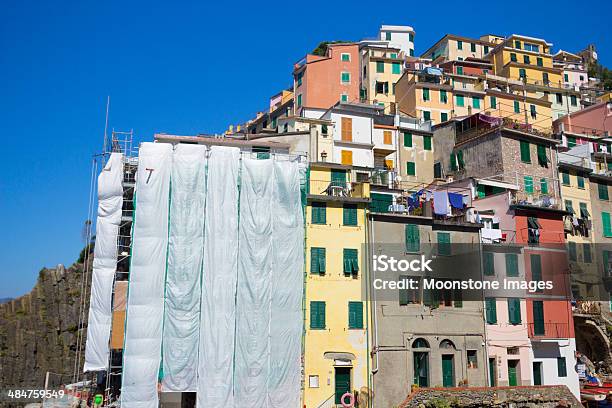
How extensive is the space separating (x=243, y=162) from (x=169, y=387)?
42.8 ft

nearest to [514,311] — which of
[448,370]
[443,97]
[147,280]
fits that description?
[448,370]

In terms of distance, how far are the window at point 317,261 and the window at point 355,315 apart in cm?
263

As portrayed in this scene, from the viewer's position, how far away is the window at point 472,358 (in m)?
38.2

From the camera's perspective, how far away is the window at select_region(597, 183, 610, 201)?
5244cm

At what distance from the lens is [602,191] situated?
5269cm

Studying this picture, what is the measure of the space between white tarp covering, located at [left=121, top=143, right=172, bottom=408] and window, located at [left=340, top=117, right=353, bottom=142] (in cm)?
1897

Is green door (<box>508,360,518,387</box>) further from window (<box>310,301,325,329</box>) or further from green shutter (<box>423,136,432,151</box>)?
green shutter (<box>423,136,432,151</box>)

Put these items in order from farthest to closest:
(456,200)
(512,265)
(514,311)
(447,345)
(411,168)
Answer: (411,168) < (456,200) < (512,265) < (514,311) < (447,345)

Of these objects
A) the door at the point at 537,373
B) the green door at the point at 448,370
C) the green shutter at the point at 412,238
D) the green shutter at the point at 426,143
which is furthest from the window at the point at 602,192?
the green door at the point at 448,370

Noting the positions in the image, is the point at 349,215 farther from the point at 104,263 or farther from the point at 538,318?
the point at 538,318

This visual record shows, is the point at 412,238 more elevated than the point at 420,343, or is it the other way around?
the point at 412,238

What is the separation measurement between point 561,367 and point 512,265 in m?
7.35

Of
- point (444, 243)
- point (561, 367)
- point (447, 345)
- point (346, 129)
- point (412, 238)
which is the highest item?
point (346, 129)

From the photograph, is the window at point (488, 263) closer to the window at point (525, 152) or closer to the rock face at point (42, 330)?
the window at point (525, 152)
